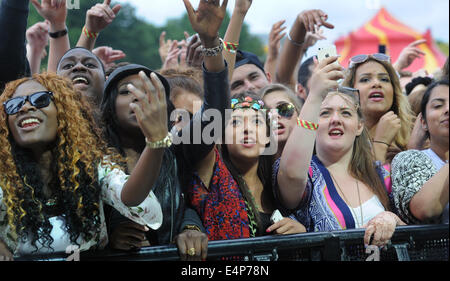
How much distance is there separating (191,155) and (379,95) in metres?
1.71

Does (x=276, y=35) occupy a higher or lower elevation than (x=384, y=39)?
lower

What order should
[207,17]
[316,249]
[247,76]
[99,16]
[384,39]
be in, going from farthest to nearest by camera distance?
[384,39], [247,76], [99,16], [207,17], [316,249]

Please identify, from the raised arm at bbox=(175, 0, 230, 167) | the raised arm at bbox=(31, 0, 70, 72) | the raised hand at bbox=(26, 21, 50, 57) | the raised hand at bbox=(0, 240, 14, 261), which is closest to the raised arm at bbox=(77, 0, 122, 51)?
the raised arm at bbox=(31, 0, 70, 72)

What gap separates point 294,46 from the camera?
4855 millimetres

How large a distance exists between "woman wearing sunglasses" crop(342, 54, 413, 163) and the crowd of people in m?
0.07

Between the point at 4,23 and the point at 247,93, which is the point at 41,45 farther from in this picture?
the point at 247,93

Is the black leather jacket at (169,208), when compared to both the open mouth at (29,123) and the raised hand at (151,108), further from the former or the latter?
the raised hand at (151,108)

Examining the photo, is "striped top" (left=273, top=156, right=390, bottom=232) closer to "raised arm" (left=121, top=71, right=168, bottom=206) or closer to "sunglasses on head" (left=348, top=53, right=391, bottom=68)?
"raised arm" (left=121, top=71, right=168, bottom=206)

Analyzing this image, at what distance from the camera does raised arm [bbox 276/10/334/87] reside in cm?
452

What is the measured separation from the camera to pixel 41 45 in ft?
15.8

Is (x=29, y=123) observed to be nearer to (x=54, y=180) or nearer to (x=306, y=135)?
(x=54, y=180)

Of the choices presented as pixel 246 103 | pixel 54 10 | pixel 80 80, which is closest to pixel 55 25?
pixel 54 10

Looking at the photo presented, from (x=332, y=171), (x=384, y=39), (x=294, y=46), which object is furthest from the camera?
(x=384, y=39)
